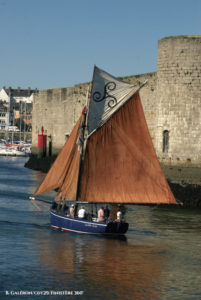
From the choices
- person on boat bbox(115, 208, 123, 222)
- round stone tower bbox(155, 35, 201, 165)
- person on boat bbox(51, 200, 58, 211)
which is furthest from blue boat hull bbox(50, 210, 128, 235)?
round stone tower bbox(155, 35, 201, 165)

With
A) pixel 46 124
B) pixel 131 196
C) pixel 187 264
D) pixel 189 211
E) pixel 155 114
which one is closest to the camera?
pixel 187 264

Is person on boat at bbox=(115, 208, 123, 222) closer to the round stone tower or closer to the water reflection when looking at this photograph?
the water reflection

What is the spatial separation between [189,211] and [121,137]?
781cm

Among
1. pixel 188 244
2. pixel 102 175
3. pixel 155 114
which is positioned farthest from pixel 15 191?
pixel 188 244

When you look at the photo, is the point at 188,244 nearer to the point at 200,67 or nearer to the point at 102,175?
the point at 102,175

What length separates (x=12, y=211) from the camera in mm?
35844

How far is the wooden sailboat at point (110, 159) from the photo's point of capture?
2922 centimetres

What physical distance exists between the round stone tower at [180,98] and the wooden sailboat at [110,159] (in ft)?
31.7

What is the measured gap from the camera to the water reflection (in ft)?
66.8

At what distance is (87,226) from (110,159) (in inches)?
117

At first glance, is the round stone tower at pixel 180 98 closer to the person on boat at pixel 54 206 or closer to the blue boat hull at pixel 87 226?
the person on boat at pixel 54 206

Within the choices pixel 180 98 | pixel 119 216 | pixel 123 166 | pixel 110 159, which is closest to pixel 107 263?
pixel 119 216

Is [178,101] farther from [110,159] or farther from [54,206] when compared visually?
[54,206]

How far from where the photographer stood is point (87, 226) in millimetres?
28375
